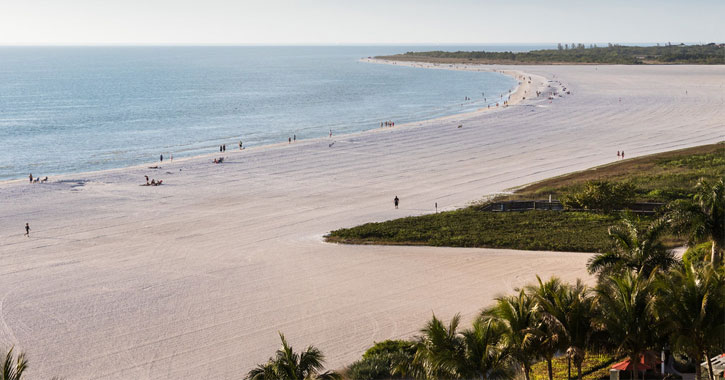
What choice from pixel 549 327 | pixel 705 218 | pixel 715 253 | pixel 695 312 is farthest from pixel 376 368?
pixel 705 218

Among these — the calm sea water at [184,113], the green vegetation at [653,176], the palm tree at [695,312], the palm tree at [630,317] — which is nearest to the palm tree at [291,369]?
the palm tree at [630,317]

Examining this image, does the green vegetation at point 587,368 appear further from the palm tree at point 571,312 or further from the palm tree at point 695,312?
the palm tree at point 695,312

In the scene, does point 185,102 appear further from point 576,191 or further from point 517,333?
point 517,333

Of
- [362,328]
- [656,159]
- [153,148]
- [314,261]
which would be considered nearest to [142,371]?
[362,328]

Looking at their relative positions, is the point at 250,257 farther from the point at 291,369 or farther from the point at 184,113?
the point at 184,113

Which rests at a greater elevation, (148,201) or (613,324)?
(613,324)

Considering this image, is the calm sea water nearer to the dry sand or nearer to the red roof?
the dry sand

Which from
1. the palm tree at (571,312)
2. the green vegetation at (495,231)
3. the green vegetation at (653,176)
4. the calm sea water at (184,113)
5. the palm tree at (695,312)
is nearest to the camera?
the palm tree at (695,312)
